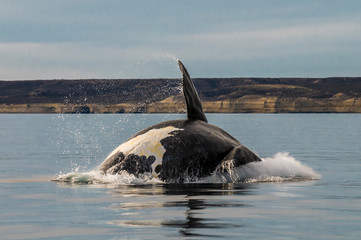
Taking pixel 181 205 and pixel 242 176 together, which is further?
pixel 242 176

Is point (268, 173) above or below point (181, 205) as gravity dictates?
above

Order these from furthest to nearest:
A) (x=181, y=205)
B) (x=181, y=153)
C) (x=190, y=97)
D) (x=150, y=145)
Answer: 1. (x=190, y=97)
2. (x=150, y=145)
3. (x=181, y=153)
4. (x=181, y=205)

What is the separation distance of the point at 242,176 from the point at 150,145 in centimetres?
275

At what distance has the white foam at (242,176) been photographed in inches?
769

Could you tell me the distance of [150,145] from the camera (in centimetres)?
2008

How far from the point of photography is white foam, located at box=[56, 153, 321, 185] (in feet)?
64.1

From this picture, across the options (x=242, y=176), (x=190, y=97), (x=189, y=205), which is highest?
(x=190, y=97)

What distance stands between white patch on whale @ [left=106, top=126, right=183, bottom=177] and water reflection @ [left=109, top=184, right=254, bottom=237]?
1.13m

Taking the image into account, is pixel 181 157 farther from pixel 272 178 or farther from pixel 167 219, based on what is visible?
pixel 167 219

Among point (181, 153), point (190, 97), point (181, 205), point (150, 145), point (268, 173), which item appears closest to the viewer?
point (181, 205)

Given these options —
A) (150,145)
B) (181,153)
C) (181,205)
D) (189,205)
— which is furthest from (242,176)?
(181,205)

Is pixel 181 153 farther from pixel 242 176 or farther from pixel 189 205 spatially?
pixel 189 205

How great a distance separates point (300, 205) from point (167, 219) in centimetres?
346

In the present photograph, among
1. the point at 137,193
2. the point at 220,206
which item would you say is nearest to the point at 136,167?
the point at 137,193
